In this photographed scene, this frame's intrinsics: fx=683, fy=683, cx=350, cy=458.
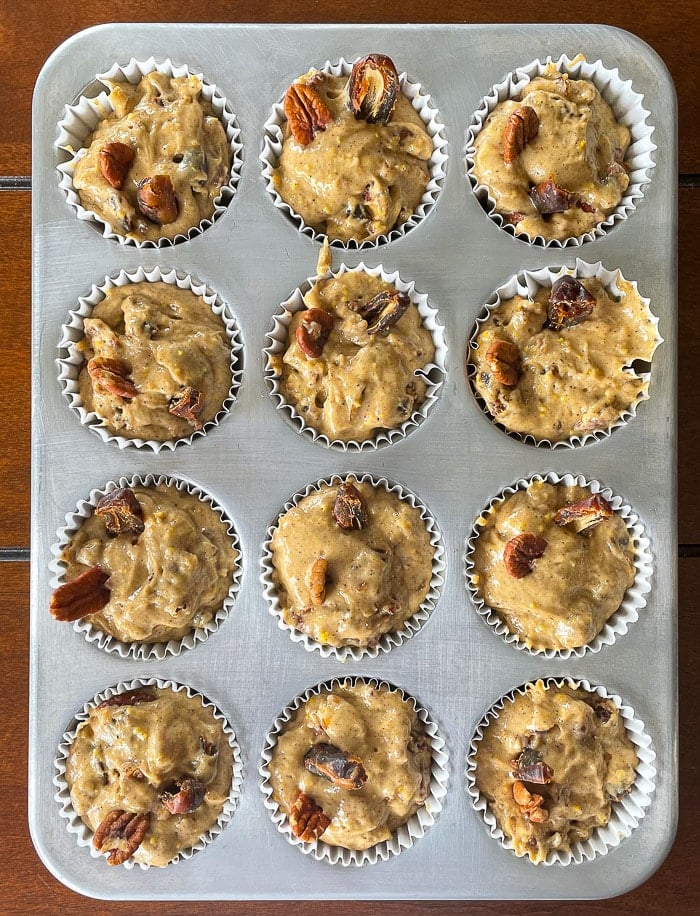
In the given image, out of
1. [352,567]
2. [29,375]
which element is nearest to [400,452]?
[352,567]

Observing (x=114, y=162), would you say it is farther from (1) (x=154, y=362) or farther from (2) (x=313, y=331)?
(2) (x=313, y=331)

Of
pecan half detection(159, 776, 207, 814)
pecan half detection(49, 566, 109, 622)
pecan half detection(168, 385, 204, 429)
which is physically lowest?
pecan half detection(159, 776, 207, 814)

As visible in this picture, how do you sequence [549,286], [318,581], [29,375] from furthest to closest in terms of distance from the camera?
[29,375], [549,286], [318,581]

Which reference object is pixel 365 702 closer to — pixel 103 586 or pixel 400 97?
pixel 103 586

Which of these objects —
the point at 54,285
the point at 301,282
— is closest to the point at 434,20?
the point at 301,282

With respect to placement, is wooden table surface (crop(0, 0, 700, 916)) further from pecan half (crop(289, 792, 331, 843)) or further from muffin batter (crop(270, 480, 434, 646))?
muffin batter (crop(270, 480, 434, 646))

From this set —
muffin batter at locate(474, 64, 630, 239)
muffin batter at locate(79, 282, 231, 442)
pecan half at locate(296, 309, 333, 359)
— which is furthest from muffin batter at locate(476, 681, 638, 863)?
muffin batter at locate(474, 64, 630, 239)
